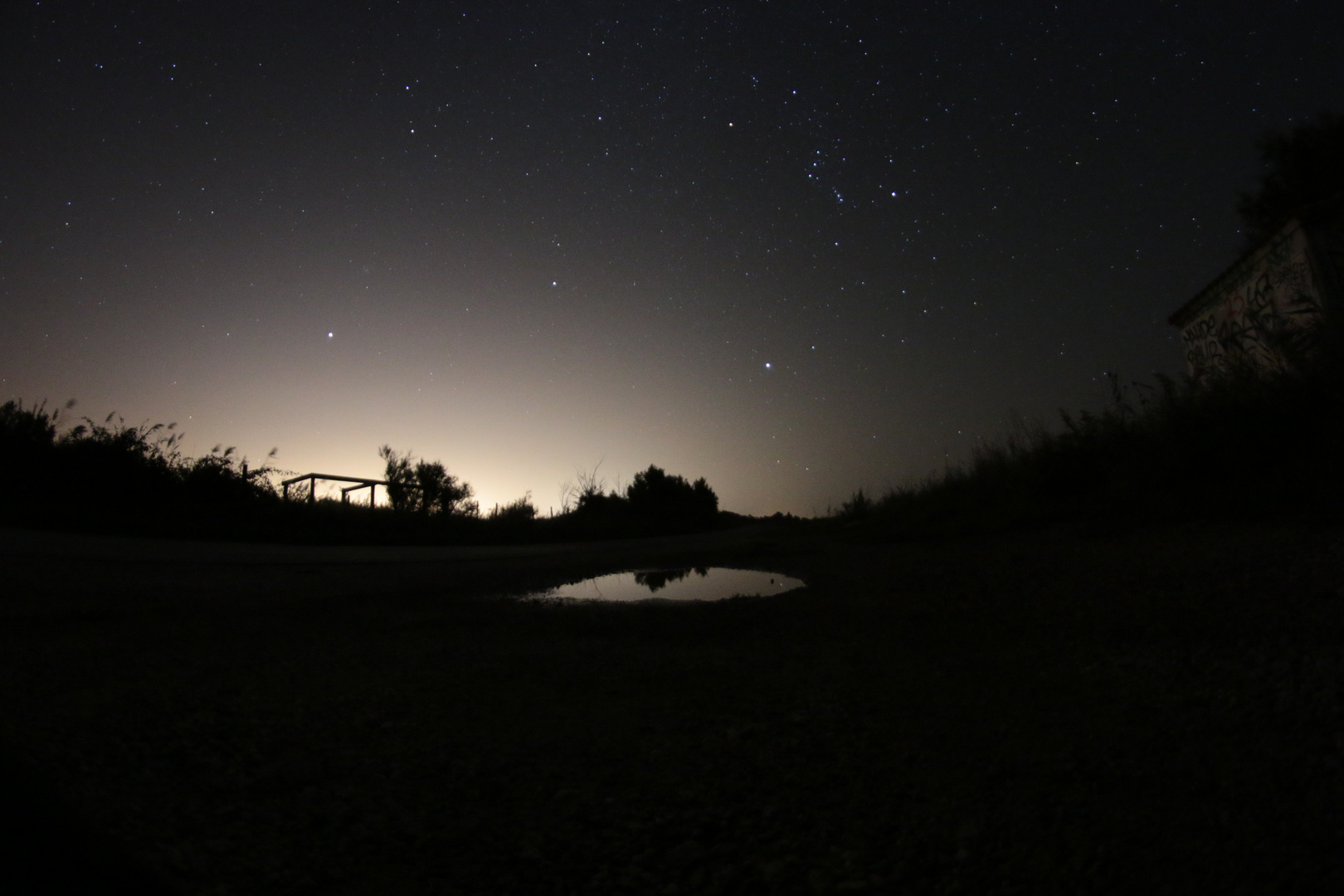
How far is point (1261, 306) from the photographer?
9.34 meters

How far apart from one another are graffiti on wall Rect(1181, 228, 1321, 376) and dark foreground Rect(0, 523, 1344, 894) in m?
5.94

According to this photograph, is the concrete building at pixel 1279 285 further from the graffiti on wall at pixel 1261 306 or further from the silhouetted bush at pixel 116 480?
the silhouetted bush at pixel 116 480

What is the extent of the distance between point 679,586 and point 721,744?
3.88 metres

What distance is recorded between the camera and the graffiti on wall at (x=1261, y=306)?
26.2 feet

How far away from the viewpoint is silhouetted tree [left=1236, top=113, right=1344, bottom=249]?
1627 centimetres

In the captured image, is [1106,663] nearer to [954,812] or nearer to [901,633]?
[901,633]

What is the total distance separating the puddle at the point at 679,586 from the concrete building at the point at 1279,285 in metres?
5.08

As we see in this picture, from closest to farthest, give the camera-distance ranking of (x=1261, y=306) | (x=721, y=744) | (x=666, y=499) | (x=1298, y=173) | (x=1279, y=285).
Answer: (x=721, y=744) < (x=1279, y=285) < (x=1261, y=306) < (x=1298, y=173) < (x=666, y=499)

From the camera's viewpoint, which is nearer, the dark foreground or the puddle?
the dark foreground

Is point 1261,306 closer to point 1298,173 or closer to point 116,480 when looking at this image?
point 1298,173

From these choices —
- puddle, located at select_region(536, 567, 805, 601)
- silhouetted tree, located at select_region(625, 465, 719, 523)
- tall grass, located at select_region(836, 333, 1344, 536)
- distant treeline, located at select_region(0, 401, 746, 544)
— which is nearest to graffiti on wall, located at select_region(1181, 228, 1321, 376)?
tall grass, located at select_region(836, 333, 1344, 536)

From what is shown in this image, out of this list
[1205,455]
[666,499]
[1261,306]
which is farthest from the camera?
[666,499]

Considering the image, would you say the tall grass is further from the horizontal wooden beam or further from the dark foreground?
the horizontal wooden beam

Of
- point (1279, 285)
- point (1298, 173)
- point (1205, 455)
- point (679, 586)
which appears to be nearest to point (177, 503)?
point (679, 586)
